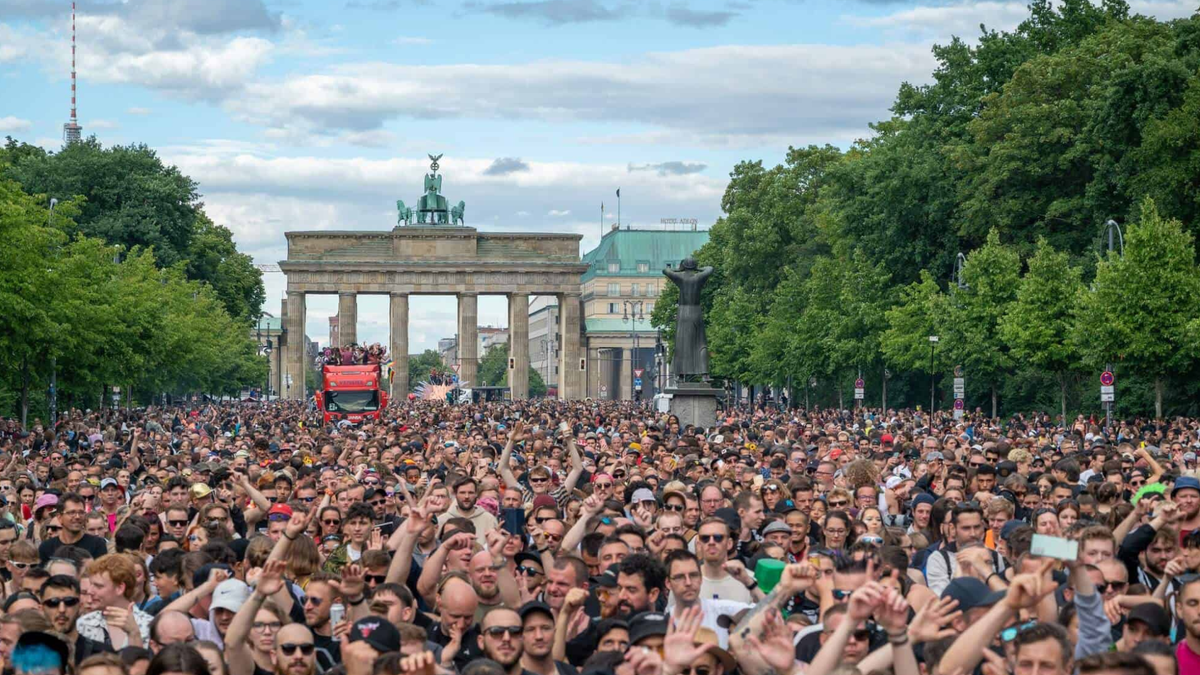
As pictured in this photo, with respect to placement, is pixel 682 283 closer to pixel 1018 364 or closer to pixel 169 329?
pixel 1018 364

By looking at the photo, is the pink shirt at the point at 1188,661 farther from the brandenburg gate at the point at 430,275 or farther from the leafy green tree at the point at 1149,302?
the brandenburg gate at the point at 430,275

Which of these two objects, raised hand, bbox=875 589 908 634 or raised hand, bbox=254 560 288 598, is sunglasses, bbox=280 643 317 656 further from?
raised hand, bbox=875 589 908 634

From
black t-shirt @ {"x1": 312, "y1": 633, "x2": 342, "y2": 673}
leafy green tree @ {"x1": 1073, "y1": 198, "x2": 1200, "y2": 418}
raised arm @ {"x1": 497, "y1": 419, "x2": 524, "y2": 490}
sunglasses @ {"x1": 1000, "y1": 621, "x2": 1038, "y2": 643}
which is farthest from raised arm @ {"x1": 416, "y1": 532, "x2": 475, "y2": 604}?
leafy green tree @ {"x1": 1073, "y1": 198, "x2": 1200, "y2": 418}

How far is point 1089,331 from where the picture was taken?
4594 centimetres

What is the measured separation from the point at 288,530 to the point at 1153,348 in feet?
121

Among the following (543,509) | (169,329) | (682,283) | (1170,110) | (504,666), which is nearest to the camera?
(504,666)

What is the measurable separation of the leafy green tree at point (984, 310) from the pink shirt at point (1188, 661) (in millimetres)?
47304

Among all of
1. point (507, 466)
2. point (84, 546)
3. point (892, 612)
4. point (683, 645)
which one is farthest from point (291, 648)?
point (507, 466)

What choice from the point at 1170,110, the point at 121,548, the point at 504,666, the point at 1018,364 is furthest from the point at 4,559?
the point at 1018,364

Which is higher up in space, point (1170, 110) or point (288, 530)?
point (1170, 110)

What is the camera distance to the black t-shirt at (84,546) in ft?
46.5

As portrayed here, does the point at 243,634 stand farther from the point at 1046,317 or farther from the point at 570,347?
the point at 570,347

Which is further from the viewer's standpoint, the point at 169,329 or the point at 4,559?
the point at 169,329

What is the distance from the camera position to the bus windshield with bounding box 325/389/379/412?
68.4m
